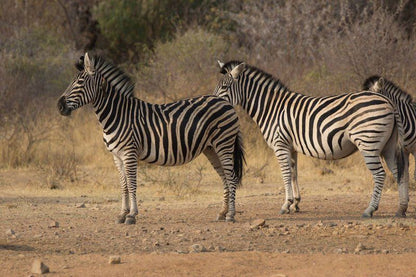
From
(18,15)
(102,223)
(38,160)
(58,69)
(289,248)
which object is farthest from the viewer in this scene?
(18,15)

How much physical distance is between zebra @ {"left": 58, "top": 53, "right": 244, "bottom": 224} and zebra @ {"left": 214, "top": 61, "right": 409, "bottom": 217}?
2.38 ft

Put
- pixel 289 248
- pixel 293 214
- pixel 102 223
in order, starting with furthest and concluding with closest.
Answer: pixel 293 214, pixel 102 223, pixel 289 248

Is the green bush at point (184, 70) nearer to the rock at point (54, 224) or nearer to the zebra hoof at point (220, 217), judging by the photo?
the zebra hoof at point (220, 217)

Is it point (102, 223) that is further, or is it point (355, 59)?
point (355, 59)

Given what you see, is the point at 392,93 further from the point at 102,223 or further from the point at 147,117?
the point at 102,223

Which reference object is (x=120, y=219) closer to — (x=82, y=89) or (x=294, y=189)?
(x=82, y=89)

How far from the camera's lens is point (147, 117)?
32.9ft

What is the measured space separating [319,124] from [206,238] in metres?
2.57

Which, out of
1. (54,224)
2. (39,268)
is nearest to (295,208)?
(54,224)

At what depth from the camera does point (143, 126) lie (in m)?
9.91

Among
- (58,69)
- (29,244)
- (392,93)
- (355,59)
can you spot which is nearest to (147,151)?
A: (29,244)

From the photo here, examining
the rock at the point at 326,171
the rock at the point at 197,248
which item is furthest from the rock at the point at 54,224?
the rock at the point at 326,171

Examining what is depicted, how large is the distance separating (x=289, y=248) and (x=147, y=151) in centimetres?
264

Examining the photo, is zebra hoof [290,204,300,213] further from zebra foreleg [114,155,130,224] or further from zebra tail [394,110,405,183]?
zebra foreleg [114,155,130,224]
